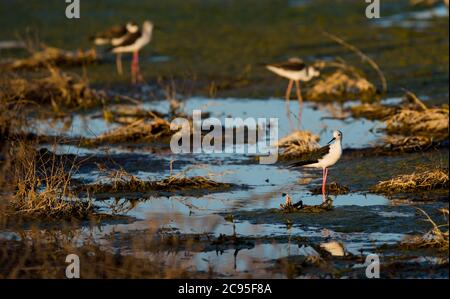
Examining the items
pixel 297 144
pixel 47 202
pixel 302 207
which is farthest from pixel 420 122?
pixel 47 202

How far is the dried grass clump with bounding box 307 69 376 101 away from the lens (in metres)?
15.1

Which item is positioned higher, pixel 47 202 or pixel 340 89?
pixel 340 89

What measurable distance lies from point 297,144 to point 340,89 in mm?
3971

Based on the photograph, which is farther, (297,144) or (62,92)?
(62,92)

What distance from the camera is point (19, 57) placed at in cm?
1891

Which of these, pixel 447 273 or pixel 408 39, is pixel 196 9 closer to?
pixel 408 39

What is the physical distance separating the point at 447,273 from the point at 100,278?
2.32m

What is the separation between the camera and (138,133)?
41.2 ft

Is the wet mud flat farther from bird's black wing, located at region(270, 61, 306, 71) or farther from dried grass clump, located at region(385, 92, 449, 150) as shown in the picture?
bird's black wing, located at region(270, 61, 306, 71)

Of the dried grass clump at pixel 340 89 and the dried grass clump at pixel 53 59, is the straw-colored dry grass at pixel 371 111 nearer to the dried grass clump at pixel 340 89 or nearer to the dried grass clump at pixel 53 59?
the dried grass clump at pixel 340 89
